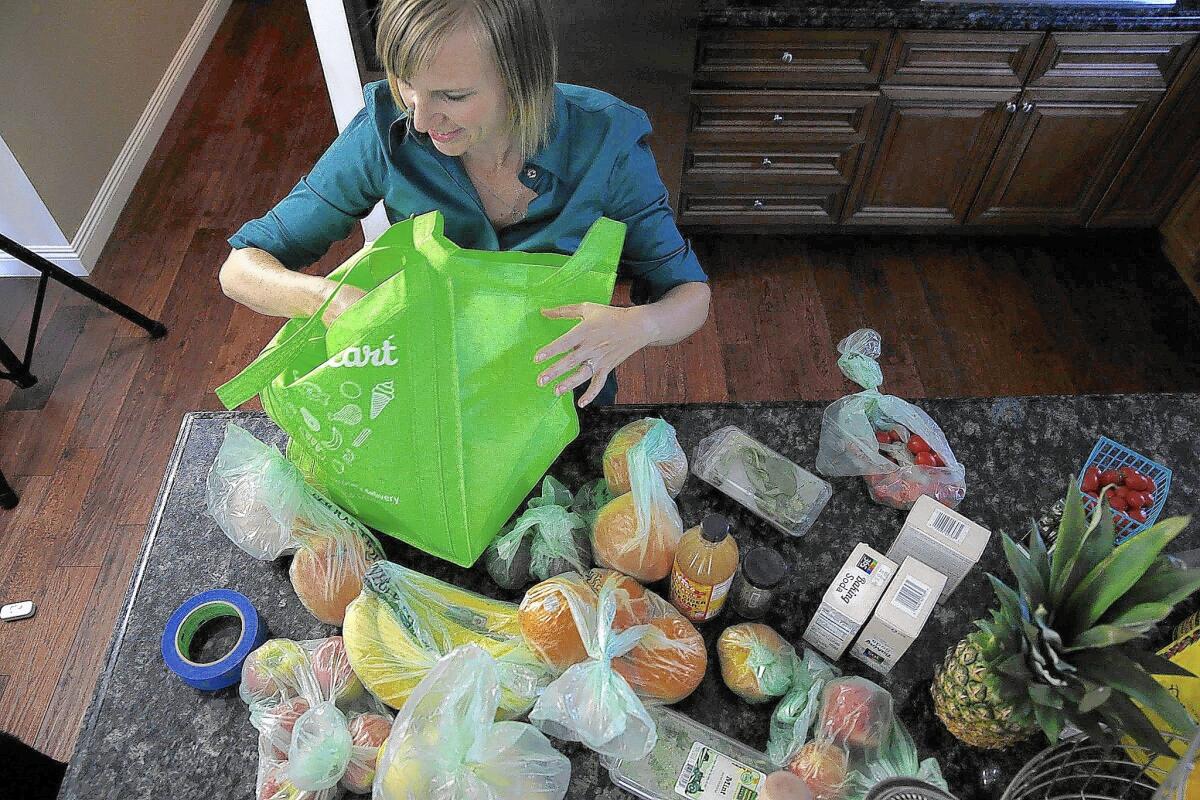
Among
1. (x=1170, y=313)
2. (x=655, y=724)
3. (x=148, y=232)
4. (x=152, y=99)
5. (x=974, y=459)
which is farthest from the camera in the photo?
(x=152, y=99)

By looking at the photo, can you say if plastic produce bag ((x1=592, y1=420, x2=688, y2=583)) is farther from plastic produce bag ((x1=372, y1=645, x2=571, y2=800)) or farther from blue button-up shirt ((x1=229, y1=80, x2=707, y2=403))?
blue button-up shirt ((x1=229, y1=80, x2=707, y2=403))

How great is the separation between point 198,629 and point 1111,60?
2614 millimetres

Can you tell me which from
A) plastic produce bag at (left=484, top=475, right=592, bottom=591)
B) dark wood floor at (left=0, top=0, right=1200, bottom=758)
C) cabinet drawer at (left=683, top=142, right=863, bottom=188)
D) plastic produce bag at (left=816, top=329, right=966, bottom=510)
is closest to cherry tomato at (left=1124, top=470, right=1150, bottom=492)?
plastic produce bag at (left=816, top=329, right=966, bottom=510)

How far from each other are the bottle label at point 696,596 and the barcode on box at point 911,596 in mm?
186

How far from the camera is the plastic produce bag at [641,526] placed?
919 millimetres

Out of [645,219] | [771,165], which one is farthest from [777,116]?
[645,219]

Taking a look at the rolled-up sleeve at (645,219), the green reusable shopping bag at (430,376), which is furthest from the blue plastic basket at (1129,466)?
the green reusable shopping bag at (430,376)

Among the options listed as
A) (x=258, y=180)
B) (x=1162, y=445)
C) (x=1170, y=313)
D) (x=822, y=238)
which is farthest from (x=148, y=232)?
(x=1170, y=313)

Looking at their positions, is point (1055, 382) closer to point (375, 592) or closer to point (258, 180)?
point (375, 592)

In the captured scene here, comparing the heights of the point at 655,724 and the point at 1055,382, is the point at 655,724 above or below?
below

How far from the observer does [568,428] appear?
98 cm

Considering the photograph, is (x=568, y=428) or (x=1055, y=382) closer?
(x=568, y=428)

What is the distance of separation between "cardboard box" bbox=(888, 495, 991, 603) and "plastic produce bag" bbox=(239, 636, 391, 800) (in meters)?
0.64

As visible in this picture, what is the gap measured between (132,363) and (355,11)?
1306 millimetres
